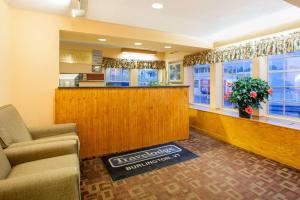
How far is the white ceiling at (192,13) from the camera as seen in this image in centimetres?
250

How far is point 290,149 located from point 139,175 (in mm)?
2314

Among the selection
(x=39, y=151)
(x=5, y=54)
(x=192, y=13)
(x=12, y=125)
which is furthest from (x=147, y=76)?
(x=39, y=151)

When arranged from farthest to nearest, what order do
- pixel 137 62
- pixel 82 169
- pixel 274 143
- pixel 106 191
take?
pixel 137 62, pixel 274 143, pixel 82 169, pixel 106 191

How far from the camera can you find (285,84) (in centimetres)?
330

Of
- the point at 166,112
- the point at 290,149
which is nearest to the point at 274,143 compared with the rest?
the point at 290,149

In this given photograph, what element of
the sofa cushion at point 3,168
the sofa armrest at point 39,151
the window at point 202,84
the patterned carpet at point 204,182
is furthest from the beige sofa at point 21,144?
the window at point 202,84

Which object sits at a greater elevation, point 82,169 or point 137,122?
point 137,122

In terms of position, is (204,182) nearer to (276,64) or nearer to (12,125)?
(12,125)

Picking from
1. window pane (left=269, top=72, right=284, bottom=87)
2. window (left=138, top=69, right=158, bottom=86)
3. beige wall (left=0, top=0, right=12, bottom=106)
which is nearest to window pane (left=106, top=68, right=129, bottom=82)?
window (left=138, top=69, right=158, bottom=86)

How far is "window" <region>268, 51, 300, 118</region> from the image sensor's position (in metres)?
3.16

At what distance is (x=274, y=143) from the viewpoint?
292 cm

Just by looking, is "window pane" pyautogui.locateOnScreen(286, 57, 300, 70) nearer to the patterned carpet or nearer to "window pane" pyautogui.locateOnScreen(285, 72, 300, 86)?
"window pane" pyautogui.locateOnScreen(285, 72, 300, 86)

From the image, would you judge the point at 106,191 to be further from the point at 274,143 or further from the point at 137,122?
the point at 274,143

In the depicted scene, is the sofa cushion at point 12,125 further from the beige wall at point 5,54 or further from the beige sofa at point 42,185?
the beige sofa at point 42,185
